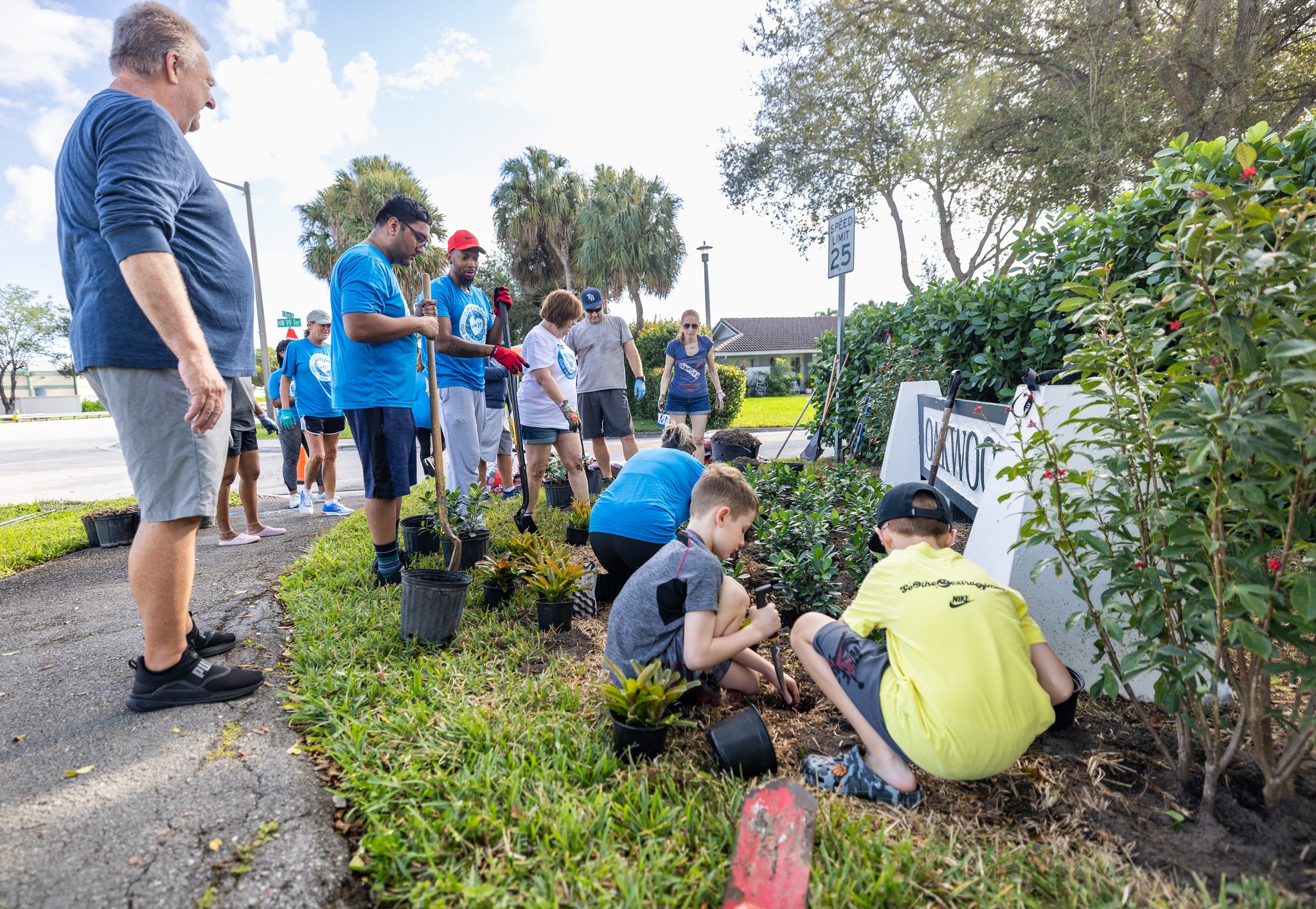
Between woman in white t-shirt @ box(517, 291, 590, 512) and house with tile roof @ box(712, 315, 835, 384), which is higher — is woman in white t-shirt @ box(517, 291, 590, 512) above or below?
below

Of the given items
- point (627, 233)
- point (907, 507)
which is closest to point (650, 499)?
point (907, 507)

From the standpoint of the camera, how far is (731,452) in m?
7.34

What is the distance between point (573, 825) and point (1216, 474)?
72.8 inches

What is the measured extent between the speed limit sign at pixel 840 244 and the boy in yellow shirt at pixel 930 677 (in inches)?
245

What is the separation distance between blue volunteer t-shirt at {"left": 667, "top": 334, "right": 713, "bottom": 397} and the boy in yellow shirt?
17.9ft

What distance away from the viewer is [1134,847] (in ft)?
5.61

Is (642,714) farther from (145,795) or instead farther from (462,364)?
(462,364)

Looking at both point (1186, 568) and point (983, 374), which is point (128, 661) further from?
point (983, 374)

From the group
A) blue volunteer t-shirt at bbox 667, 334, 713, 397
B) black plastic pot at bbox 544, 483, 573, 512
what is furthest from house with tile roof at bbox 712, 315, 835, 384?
black plastic pot at bbox 544, 483, 573, 512

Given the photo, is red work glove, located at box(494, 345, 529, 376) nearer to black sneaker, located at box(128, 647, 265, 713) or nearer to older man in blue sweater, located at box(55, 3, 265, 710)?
older man in blue sweater, located at box(55, 3, 265, 710)

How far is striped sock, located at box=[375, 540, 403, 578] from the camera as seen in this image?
12.5ft

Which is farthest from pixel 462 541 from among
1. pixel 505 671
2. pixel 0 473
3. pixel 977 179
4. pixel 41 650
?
pixel 977 179

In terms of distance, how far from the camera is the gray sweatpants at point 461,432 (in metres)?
4.67

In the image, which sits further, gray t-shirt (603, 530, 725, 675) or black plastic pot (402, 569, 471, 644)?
black plastic pot (402, 569, 471, 644)
